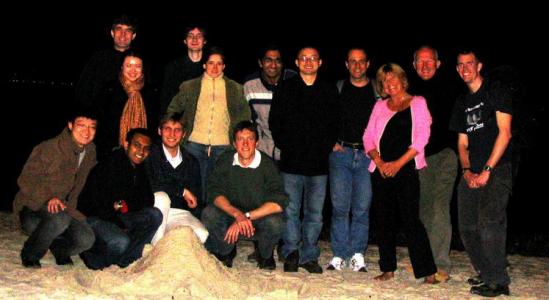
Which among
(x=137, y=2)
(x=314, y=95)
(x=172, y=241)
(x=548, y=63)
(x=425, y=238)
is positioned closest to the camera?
(x=172, y=241)

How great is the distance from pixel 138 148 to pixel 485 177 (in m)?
2.72

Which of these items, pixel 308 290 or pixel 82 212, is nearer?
pixel 308 290

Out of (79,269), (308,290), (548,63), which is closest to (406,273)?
(308,290)

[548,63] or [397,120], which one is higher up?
[548,63]

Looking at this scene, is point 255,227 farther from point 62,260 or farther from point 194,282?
point 62,260

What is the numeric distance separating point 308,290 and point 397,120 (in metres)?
1.50

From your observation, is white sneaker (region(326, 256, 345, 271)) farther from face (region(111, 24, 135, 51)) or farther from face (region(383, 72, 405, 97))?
face (region(111, 24, 135, 51))

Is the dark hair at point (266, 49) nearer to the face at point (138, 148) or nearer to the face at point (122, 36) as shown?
the face at point (122, 36)

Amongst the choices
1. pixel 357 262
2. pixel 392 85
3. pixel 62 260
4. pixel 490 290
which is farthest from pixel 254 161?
pixel 490 290

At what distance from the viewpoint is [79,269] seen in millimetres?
5617

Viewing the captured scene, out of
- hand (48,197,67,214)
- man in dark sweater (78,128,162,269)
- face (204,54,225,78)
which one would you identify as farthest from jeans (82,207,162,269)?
face (204,54,225,78)

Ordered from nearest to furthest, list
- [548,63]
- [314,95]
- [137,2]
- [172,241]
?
[172,241], [314,95], [548,63], [137,2]

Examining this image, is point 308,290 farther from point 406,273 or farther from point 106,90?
point 106,90

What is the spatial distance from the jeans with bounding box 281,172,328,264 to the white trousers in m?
0.72
